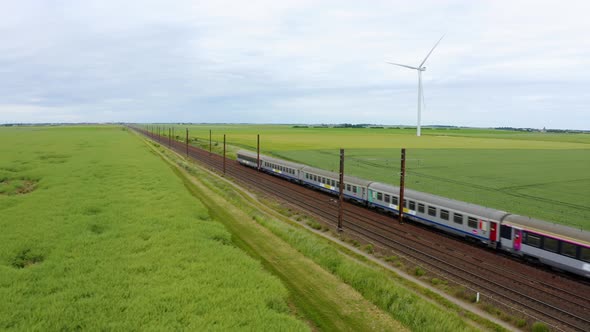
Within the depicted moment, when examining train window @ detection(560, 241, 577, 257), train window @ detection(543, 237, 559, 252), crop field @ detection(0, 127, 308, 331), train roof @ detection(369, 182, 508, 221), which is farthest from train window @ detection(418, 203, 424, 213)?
crop field @ detection(0, 127, 308, 331)

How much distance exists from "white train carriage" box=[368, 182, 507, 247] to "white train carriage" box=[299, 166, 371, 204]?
115 inches

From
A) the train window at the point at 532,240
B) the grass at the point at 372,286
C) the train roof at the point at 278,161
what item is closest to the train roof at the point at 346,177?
the train roof at the point at 278,161

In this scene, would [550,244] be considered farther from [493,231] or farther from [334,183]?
[334,183]

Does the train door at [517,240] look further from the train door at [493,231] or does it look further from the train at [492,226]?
the train door at [493,231]

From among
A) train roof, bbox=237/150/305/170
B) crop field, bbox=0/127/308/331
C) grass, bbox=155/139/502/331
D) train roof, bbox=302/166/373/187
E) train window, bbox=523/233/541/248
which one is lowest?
grass, bbox=155/139/502/331

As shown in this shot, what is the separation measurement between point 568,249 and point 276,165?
46670 millimetres

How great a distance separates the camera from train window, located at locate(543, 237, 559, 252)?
2342 centimetres

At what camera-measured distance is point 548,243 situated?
2383 cm

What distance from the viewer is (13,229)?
2212 centimetres

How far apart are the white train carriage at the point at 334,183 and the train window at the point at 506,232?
16.6m

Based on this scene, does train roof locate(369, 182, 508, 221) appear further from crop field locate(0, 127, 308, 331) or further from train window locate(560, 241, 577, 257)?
crop field locate(0, 127, 308, 331)

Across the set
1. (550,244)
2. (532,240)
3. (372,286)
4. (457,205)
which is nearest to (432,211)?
(457,205)

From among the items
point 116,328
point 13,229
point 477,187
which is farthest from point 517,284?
point 477,187

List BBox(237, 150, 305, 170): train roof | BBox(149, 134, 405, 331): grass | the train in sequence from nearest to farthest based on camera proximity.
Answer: BBox(149, 134, 405, 331): grass
the train
BBox(237, 150, 305, 170): train roof
